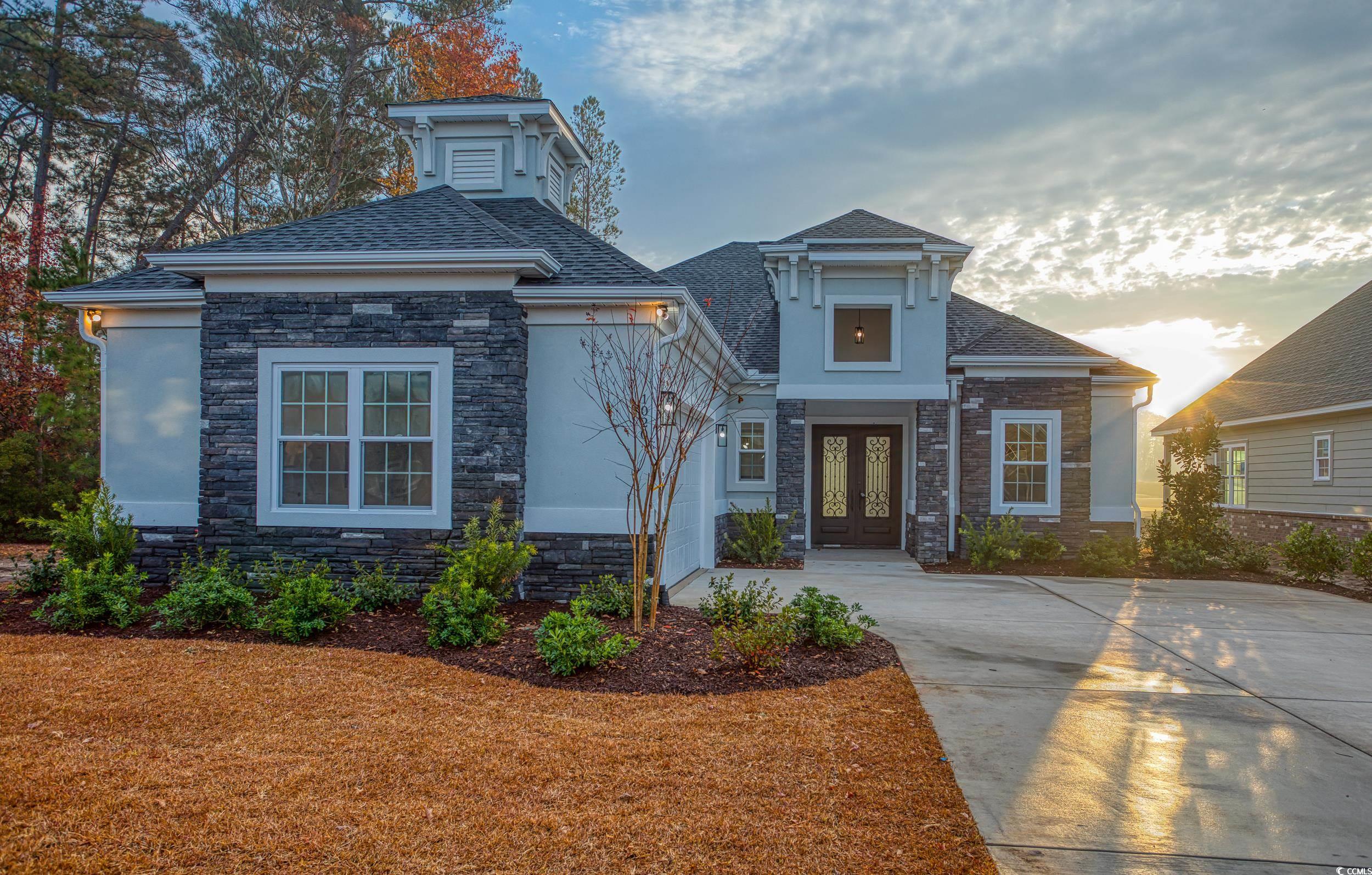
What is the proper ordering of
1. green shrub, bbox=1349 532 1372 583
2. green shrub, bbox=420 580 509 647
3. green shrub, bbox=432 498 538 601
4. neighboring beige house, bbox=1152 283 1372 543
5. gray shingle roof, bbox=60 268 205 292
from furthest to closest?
neighboring beige house, bbox=1152 283 1372 543
green shrub, bbox=1349 532 1372 583
gray shingle roof, bbox=60 268 205 292
green shrub, bbox=432 498 538 601
green shrub, bbox=420 580 509 647

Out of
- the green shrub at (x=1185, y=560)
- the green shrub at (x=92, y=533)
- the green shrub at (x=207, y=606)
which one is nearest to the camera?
the green shrub at (x=207, y=606)

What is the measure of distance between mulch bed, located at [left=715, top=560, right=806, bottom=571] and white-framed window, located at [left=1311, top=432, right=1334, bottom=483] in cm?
969

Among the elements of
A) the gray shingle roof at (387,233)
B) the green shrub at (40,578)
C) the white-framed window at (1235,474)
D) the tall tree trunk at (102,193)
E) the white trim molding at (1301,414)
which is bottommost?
the green shrub at (40,578)

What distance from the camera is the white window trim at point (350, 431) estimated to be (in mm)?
7465

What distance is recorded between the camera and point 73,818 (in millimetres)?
3008

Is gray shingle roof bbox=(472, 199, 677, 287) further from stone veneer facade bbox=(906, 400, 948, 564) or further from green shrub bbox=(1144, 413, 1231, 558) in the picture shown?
green shrub bbox=(1144, 413, 1231, 558)

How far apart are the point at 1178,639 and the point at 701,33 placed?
9.78m

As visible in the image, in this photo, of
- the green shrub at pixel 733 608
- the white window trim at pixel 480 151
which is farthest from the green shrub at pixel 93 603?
the white window trim at pixel 480 151

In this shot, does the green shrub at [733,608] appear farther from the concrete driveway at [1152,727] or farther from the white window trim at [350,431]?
the white window trim at [350,431]

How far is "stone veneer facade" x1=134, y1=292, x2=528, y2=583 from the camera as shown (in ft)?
24.3

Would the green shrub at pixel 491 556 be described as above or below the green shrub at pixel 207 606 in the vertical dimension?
above

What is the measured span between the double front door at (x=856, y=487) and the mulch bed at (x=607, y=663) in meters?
7.52

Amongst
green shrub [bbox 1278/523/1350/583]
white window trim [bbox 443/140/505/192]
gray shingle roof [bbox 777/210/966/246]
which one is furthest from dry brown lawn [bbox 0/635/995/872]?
green shrub [bbox 1278/523/1350/583]

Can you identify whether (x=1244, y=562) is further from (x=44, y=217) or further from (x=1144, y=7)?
(x=44, y=217)
